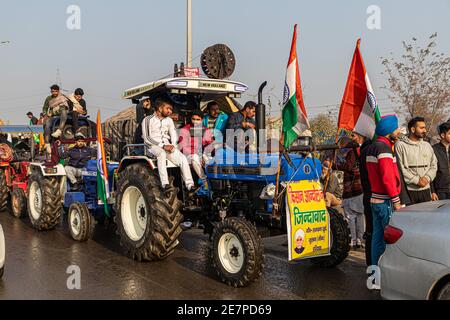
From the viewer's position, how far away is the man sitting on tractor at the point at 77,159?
29.4ft

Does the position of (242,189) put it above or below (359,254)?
above

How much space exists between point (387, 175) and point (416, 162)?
109cm

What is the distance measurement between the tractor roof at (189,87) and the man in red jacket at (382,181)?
8.10 ft

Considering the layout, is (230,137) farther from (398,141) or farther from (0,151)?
(0,151)

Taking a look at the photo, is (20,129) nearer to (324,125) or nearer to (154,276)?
(154,276)

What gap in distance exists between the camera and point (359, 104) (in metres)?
5.86

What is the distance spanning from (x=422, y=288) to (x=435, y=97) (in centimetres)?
1290

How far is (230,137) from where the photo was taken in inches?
273

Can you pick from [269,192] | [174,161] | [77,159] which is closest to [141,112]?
[174,161]

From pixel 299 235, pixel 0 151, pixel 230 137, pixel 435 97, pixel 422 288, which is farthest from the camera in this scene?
pixel 435 97

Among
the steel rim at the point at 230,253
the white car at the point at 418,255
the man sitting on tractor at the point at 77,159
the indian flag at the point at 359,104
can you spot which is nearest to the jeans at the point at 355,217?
the indian flag at the point at 359,104

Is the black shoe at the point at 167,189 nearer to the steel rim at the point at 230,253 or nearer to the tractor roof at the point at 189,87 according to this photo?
the steel rim at the point at 230,253

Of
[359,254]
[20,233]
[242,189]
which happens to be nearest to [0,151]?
[20,233]

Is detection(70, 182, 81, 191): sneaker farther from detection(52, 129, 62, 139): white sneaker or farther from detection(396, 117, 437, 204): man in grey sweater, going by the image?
detection(396, 117, 437, 204): man in grey sweater
